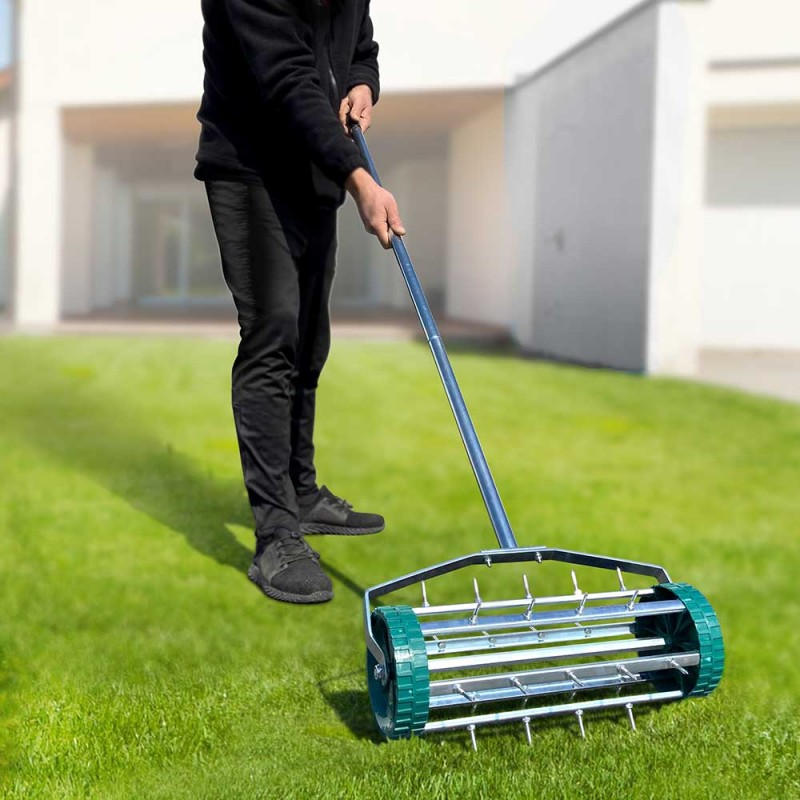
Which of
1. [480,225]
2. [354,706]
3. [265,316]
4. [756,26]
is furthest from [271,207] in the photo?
[480,225]

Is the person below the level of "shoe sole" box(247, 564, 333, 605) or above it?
above

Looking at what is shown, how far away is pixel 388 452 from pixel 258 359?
2193 millimetres

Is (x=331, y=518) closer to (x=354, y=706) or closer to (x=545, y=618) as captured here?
(x=354, y=706)

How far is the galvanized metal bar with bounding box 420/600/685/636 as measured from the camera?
1817 millimetres

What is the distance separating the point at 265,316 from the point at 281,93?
0.55m

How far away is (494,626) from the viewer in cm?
181

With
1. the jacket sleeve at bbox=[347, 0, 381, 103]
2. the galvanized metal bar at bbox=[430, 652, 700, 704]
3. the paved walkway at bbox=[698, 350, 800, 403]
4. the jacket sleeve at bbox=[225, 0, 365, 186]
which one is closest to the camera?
the galvanized metal bar at bbox=[430, 652, 700, 704]

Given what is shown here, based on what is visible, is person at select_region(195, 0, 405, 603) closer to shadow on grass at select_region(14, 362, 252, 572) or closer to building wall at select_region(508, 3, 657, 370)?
shadow on grass at select_region(14, 362, 252, 572)

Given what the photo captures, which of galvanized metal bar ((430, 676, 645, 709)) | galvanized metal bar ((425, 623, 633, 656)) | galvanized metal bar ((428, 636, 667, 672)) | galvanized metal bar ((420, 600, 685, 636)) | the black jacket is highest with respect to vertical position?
the black jacket

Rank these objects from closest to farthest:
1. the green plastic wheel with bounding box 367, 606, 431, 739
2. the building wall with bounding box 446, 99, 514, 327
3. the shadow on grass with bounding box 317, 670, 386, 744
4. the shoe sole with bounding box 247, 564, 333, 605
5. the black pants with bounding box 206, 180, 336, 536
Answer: the green plastic wheel with bounding box 367, 606, 431, 739
the shadow on grass with bounding box 317, 670, 386, 744
the shoe sole with bounding box 247, 564, 333, 605
the black pants with bounding box 206, 180, 336, 536
the building wall with bounding box 446, 99, 514, 327

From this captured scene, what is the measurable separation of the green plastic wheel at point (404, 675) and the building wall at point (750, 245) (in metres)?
10.4

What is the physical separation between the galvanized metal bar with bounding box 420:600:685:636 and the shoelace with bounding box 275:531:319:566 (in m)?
0.82

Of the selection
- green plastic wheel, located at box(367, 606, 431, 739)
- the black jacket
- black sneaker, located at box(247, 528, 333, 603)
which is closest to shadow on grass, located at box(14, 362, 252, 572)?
black sneaker, located at box(247, 528, 333, 603)

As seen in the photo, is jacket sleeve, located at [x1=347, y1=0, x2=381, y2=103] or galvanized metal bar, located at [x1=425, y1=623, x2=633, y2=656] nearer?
galvanized metal bar, located at [x1=425, y1=623, x2=633, y2=656]
